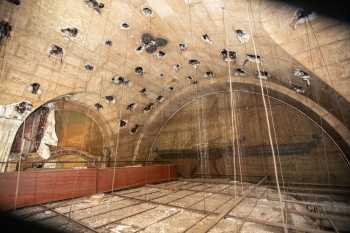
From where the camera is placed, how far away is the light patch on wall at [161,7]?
511cm

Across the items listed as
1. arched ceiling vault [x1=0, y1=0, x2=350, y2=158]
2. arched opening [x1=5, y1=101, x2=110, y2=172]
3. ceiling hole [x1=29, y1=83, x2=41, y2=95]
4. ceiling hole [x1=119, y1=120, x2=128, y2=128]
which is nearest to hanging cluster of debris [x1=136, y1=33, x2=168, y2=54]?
arched ceiling vault [x1=0, y1=0, x2=350, y2=158]

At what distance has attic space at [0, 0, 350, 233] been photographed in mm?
4027

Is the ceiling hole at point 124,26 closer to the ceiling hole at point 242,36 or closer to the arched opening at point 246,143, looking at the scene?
the ceiling hole at point 242,36

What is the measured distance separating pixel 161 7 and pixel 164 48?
1894mm

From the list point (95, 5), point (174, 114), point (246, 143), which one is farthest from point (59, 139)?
point (246, 143)

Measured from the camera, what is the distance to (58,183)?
535 centimetres

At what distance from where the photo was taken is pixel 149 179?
27.3 ft

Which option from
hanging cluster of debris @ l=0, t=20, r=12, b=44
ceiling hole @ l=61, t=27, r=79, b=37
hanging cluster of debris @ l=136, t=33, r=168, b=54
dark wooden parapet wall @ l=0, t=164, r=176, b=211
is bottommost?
dark wooden parapet wall @ l=0, t=164, r=176, b=211

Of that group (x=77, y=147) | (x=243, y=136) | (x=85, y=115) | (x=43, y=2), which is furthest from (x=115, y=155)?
(x=43, y=2)

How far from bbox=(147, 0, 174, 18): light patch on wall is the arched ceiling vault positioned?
3 centimetres

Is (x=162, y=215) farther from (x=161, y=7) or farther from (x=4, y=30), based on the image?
(x=4, y=30)

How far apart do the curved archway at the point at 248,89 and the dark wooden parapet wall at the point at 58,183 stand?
3846 mm

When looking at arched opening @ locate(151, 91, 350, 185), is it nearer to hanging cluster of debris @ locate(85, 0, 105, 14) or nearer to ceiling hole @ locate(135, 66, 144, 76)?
ceiling hole @ locate(135, 66, 144, 76)

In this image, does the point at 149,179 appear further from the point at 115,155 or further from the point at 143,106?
the point at 143,106
